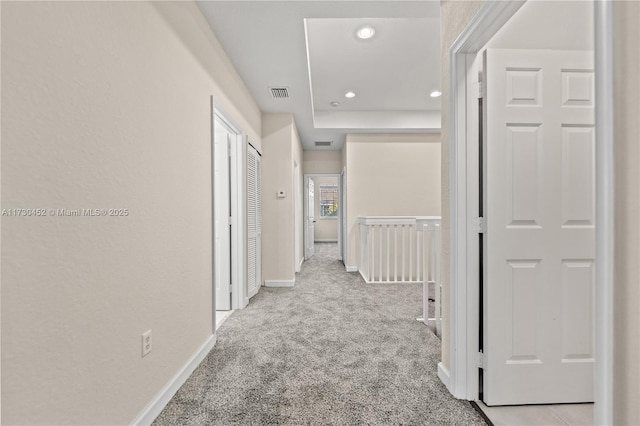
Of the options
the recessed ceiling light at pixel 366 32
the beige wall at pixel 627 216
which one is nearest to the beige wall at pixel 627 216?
the beige wall at pixel 627 216

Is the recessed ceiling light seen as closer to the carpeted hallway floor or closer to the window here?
the carpeted hallway floor

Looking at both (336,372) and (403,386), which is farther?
(336,372)

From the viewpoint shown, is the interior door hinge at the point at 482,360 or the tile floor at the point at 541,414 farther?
the interior door hinge at the point at 482,360

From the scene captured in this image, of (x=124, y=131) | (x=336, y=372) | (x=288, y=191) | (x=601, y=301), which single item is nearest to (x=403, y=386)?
(x=336, y=372)

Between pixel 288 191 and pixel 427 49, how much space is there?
2.37 m

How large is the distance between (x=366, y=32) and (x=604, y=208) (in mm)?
2541

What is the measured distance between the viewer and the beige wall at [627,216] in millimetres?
681

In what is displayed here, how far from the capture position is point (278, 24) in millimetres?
2043

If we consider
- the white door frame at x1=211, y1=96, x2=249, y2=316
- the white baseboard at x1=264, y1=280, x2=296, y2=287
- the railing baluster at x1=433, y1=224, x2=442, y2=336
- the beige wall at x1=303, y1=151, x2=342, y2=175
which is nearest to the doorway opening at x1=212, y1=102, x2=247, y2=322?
the white door frame at x1=211, y1=96, x2=249, y2=316

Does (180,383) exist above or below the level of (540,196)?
A: below

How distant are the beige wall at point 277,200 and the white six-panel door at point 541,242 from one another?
280 centimetres

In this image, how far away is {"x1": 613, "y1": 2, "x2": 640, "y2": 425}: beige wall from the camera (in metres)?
0.68

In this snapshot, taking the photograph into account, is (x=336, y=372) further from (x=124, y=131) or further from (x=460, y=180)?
(x=124, y=131)

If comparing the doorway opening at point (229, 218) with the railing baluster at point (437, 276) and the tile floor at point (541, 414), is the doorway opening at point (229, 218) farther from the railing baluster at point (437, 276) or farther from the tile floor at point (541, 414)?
the tile floor at point (541, 414)
